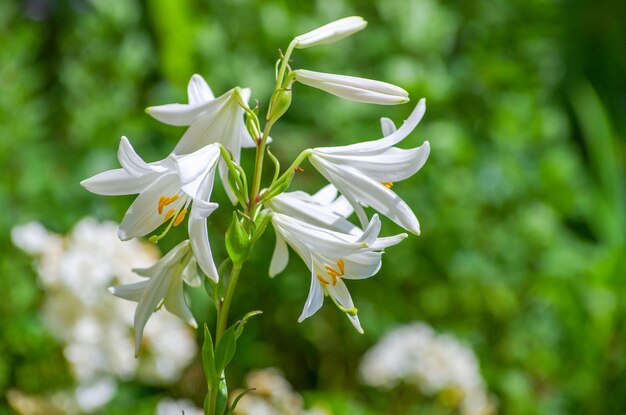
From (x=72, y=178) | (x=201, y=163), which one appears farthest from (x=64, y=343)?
(x=201, y=163)

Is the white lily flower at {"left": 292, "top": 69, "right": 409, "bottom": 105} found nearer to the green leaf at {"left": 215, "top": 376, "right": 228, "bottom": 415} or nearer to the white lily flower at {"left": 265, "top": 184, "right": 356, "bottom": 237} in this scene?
the white lily flower at {"left": 265, "top": 184, "right": 356, "bottom": 237}

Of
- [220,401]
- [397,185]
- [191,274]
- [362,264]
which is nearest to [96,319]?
[191,274]

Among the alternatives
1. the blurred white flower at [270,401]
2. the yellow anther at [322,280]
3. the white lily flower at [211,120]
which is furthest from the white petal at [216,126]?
the blurred white flower at [270,401]

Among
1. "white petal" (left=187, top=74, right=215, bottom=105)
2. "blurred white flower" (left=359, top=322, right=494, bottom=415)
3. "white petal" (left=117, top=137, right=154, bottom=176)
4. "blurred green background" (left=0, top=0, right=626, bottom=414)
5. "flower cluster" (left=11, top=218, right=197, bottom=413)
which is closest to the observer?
"white petal" (left=117, top=137, right=154, bottom=176)

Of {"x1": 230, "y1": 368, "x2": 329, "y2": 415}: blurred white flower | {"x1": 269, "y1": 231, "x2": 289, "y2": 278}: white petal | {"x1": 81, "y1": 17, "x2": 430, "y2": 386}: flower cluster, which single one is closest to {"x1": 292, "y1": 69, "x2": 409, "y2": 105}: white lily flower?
{"x1": 81, "y1": 17, "x2": 430, "y2": 386}: flower cluster

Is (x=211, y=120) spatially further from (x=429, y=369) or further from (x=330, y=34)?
(x=429, y=369)

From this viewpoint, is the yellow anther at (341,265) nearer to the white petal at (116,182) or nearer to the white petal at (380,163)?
the white petal at (380,163)

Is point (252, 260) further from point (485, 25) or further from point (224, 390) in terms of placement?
point (224, 390)

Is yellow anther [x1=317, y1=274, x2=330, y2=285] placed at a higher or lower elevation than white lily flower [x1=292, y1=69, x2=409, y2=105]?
lower
